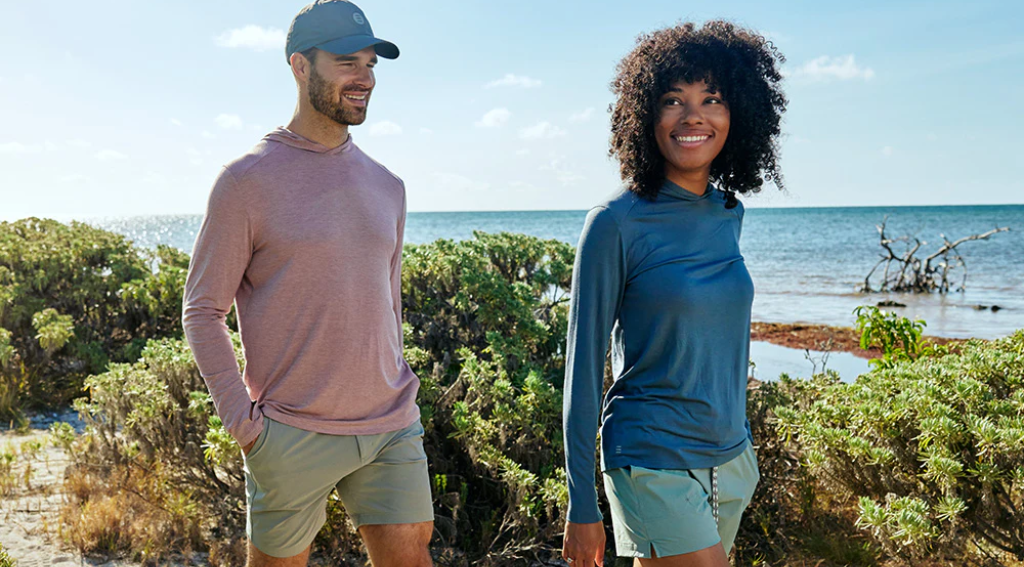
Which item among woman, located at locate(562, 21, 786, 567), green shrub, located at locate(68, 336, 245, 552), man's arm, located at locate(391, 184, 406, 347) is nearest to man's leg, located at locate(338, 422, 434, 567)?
man's arm, located at locate(391, 184, 406, 347)

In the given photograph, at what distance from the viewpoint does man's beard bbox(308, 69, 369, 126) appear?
2.64 metres

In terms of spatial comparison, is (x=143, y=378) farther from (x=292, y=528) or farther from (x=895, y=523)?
(x=895, y=523)

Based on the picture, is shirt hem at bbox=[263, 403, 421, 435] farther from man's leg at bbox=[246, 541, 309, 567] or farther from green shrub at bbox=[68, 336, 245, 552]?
green shrub at bbox=[68, 336, 245, 552]

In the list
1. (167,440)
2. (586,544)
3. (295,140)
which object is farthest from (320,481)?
(167,440)

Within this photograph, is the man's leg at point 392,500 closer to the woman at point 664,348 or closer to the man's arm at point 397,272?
the man's arm at point 397,272

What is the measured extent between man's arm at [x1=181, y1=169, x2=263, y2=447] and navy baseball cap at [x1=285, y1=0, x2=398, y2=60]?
55 centimetres

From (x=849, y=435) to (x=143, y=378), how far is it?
401 centimetres

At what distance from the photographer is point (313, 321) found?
251cm

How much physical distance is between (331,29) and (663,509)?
1.87m

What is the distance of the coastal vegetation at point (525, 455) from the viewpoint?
3.56m

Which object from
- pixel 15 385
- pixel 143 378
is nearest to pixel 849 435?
pixel 143 378

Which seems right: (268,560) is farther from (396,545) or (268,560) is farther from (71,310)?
(71,310)

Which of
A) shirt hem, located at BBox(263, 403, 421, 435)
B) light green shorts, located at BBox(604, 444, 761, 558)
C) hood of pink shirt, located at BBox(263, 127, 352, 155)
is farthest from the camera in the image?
hood of pink shirt, located at BBox(263, 127, 352, 155)

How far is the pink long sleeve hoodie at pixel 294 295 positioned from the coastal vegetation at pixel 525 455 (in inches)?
59.0
